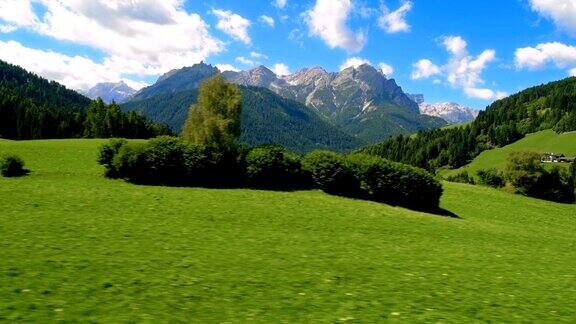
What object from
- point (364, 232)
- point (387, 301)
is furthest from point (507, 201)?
point (387, 301)

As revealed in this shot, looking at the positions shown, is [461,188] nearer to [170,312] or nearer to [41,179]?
[41,179]

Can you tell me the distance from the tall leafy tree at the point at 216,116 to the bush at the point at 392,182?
1485 cm

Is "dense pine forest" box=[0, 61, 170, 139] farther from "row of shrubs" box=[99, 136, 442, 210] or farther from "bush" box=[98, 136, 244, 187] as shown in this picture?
"row of shrubs" box=[99, 136, 442, 210]

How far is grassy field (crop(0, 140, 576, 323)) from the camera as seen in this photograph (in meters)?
14.5

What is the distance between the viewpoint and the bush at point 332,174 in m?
51.9

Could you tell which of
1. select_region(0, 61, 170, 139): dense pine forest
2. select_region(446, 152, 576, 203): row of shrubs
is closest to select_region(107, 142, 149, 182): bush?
select_region(446, 152, 576, 203): row of shrubs

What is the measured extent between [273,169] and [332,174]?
23.1 feet

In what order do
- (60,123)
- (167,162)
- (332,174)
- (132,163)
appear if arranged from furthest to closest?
(60,123)
(332,174)
(167,162)
(132,163)

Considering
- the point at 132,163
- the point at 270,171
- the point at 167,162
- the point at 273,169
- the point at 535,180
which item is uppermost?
the point at 535,180

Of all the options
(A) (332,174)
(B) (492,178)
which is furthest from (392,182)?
(B) (492,178)

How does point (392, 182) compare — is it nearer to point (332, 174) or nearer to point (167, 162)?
point (332, 174)

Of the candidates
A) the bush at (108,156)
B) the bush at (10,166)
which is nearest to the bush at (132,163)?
the bush at (108,156)

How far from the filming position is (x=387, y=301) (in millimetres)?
16578

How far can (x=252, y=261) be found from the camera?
21.6 m
